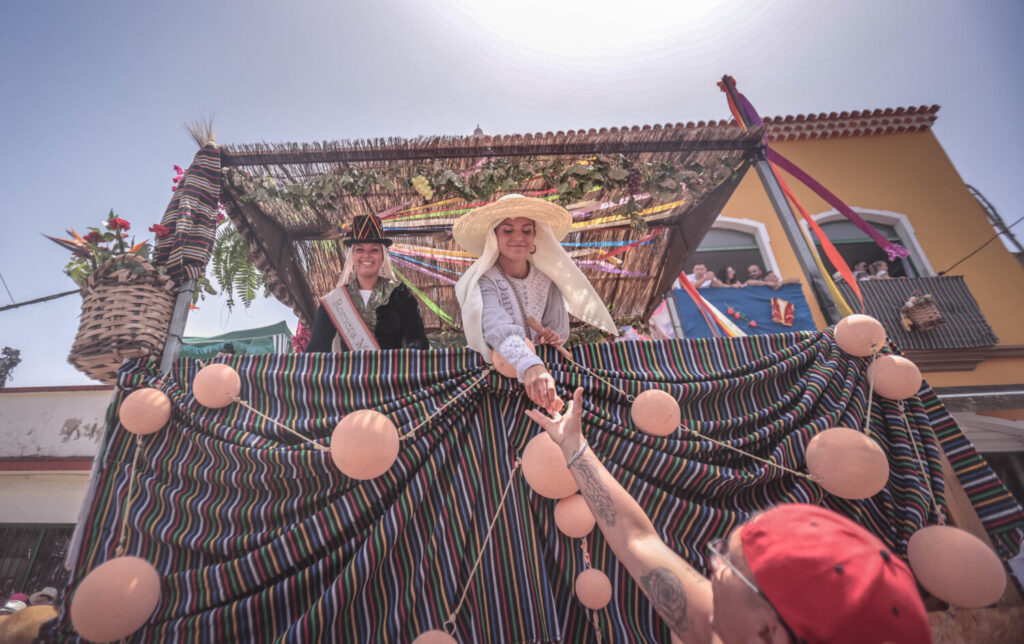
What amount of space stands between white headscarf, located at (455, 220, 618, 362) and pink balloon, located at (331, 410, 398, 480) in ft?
2.93

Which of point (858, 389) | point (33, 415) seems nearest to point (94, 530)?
point (858, 389)

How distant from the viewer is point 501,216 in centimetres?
283

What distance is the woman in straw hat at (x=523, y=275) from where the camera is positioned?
252cm

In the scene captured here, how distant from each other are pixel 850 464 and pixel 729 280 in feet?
23.2

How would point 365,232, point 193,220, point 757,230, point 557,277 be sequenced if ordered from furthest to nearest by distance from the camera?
point 757,230, point 365,232, point 557,277, point 193,220

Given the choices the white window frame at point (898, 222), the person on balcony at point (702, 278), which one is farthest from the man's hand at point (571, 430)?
the white window frame at point (898, 222)

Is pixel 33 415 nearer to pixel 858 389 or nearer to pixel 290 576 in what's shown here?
pixel 290 576

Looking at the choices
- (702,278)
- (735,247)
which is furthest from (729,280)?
(735,247)

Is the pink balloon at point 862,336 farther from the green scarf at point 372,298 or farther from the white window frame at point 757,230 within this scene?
the white window frame at point 757,230

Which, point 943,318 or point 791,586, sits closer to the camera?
point 791,586

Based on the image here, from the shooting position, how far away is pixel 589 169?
3.46 metres

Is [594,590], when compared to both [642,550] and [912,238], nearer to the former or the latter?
[642,550]

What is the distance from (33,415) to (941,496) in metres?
13.0

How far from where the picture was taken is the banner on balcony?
282 inches
